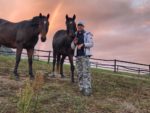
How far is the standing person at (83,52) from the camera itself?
15.3 metres

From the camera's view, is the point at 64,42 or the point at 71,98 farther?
the point at 64,42

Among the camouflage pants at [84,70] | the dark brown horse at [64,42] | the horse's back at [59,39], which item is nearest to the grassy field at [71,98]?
the camouflage pants at [84,70]

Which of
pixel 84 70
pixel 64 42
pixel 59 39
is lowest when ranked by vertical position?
pixel 84 70

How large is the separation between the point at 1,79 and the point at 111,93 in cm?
493

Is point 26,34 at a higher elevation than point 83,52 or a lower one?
higher

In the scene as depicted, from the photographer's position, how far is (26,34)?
1777 cm

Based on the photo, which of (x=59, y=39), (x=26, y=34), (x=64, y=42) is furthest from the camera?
(x=59, y=39)

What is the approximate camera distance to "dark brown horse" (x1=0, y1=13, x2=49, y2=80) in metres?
17.2

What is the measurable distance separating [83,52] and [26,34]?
354cm

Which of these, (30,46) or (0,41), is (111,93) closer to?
(30,46)

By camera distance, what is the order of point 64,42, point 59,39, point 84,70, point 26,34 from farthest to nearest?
1. point 59,39
2. point 64,42
3. point 26,34
4. point 84,70

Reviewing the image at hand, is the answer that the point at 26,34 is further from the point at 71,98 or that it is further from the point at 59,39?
the point at 71,98

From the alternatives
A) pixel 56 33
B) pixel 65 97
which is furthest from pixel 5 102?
pixel 56 33

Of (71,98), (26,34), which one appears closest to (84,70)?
(71,98)
